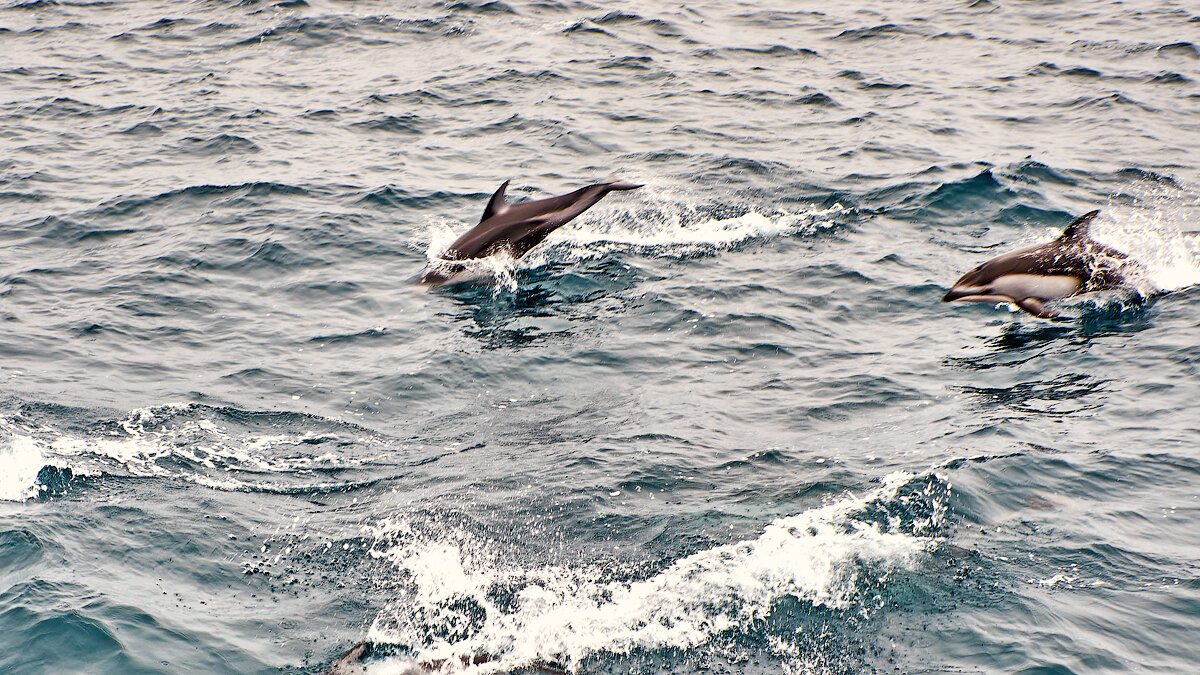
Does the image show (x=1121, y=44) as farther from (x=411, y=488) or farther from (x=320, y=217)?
(x=411, y=488)

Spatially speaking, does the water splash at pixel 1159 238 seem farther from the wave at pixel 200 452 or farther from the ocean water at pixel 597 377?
the wave at pixel 200 452

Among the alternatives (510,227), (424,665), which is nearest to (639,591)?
(424,665)

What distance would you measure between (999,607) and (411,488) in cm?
393

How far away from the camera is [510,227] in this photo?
11875mm

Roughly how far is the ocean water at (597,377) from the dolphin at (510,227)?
0.28m

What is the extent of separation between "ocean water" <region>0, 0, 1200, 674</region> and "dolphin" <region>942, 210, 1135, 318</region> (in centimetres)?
23

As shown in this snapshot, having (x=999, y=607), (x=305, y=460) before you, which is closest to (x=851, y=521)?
(x=999, y=607)

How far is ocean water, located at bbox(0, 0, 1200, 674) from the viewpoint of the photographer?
6.71m

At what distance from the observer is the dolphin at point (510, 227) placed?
38.9ft

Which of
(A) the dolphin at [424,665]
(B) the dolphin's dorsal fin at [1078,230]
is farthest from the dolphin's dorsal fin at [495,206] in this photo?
(A) the dolphin at [424,665]

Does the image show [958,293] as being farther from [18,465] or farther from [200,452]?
[18,465]

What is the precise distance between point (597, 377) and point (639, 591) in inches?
128

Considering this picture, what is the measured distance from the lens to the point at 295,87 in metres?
18.5

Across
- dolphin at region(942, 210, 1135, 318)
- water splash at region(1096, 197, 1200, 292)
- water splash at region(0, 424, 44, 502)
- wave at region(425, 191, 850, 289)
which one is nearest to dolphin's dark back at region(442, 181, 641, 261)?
wave at region(425, 191, 850, 289)
